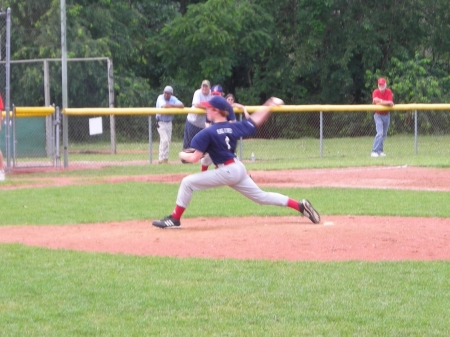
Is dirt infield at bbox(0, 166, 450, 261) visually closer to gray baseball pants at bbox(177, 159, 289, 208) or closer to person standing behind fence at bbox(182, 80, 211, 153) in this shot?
gray baseball pants at bbox(177, 159, 289, 208)

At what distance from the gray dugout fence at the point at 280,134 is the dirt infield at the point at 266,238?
361 inches

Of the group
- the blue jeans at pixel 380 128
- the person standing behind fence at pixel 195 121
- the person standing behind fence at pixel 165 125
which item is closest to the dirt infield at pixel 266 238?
the person standing behind fence at pixel 195 121

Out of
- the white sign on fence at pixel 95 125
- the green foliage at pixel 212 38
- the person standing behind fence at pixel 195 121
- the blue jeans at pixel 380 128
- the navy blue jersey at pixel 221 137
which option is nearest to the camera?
the navy blue jersey at pixel 221 137

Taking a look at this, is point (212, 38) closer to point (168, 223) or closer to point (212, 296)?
point (168, 223)

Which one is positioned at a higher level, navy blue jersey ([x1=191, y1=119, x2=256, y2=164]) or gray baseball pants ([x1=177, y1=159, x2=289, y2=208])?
navy blue jersey ([x1=191, y1=119, x2=256, y2=164])

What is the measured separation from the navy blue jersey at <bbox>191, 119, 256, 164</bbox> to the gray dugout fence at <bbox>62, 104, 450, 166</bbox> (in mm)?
9451

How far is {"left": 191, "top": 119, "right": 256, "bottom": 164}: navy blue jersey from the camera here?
31.3 feet

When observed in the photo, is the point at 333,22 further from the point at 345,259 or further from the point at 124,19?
the point at 345,259

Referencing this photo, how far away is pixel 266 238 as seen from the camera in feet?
30.1

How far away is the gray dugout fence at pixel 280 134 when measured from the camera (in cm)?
2128

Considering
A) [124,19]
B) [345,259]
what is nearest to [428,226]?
[345,259]

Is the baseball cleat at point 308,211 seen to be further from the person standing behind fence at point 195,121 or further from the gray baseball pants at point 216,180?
the person standing behind fence at point 195,121

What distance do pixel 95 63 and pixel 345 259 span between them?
2139 cm

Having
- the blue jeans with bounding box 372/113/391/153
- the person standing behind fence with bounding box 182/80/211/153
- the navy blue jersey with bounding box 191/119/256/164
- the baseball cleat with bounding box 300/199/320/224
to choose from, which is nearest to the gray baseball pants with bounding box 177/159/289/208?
the navy blue jersey with bounding box 191/119/256/164
